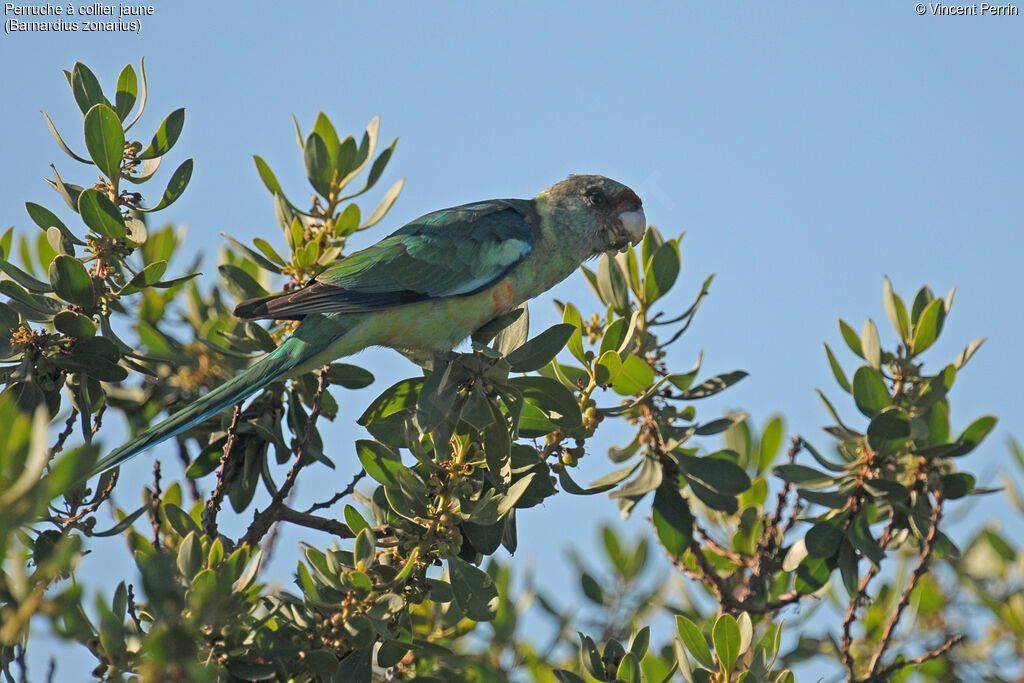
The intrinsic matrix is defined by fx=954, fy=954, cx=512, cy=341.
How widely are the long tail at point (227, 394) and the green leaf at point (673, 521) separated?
5.12 feet

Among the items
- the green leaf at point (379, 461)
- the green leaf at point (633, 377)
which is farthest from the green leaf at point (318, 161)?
the green leaf at point (633, 377)

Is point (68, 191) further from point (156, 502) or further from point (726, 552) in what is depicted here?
point (726, 552)

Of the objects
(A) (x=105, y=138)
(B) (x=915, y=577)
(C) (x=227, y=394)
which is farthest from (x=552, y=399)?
(A) (x=105, y=138)

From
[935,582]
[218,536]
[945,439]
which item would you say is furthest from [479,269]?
[935,582]

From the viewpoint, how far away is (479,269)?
4395 mm

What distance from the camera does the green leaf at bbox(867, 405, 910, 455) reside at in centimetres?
374

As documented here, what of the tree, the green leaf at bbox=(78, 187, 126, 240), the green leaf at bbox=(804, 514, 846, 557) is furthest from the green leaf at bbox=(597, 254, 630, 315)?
the green leaf at bbox=(78, 187, 126, 240)

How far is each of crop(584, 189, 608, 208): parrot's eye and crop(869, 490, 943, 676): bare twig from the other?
7.15ft

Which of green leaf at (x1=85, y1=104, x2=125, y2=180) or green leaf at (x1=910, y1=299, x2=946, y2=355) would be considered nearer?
green leaf at (x1=85, y1=104, x2=125, y2=180)

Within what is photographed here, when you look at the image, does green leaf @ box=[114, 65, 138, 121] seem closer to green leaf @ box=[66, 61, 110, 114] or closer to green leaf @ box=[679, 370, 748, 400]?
green leaf @ box=[66, 61, 110, 114]

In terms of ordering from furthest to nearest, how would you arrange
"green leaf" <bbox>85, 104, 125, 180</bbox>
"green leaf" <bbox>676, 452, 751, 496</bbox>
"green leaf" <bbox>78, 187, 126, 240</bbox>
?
"green leaf" <bbox>676, 452, 751, 496</bbox>, "green leaf" <bbox>85, 104, 125, 180</bbox>, "green leaf" <bbox>78, 187, 126, 240</bbox>

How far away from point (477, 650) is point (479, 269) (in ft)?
5.64

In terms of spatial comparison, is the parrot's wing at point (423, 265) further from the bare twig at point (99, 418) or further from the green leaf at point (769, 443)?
the green leaf at point (769, 443)

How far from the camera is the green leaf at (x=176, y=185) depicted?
3.84 metres
